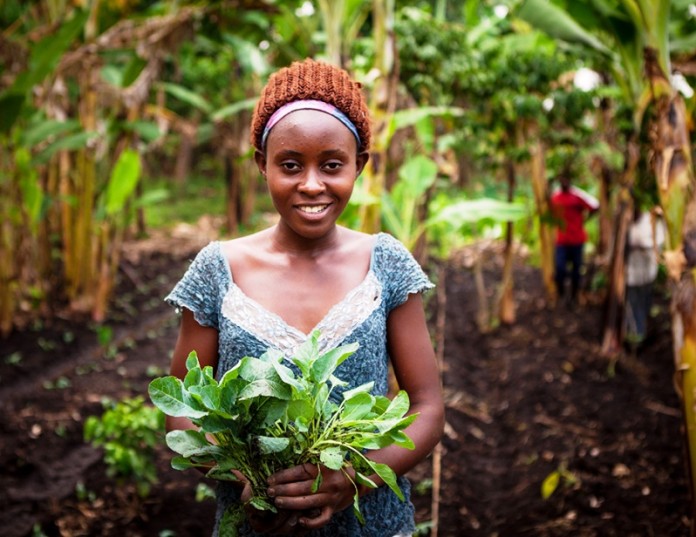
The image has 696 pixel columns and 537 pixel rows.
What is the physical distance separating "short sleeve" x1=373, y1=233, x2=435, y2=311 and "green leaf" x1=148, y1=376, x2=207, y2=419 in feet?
1.61

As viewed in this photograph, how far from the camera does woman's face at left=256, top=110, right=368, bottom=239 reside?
1.34 m

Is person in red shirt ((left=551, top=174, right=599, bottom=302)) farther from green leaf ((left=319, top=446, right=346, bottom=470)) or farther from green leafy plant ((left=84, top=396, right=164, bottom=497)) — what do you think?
green leaf ((left=319, top=446, right=346, bottom=470))

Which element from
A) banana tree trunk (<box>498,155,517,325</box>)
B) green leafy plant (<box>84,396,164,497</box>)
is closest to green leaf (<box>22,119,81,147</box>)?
green leafy plant (<box>84,396,164,497</box>)

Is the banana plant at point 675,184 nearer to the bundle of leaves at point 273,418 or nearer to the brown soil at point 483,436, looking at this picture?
the brown soil at point 483,436

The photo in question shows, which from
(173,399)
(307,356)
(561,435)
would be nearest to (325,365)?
(307,356)

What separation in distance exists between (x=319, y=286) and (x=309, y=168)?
25 centimetres

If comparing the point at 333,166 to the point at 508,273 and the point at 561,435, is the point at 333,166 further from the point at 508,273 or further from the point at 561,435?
the point at 508,273

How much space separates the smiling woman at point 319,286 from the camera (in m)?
1.36

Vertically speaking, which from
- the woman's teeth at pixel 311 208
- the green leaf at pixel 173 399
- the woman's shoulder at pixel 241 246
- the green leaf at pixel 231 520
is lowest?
the green leaf at pixel 231 520

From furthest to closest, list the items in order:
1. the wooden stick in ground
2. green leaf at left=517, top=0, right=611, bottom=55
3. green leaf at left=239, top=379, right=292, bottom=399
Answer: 1. green leaf at left=517, top=0, right=611, bottom=55
2. the wooden stick in ground
3. green leaf at left=239, top=379, right=292, bottom=399

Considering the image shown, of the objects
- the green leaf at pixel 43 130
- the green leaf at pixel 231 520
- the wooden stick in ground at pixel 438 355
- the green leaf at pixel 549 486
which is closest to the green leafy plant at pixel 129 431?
the wooden stick in ground at pixel 438 355

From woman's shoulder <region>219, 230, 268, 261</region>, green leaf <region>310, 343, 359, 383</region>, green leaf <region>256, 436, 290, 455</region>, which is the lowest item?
green leaf <region>256, 436, 290, 455</region>

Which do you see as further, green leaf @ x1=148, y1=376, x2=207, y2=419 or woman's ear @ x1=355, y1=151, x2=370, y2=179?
woman's ear @ x1=355, y1=151, x2=370, y2=179

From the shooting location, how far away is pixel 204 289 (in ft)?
4.69
